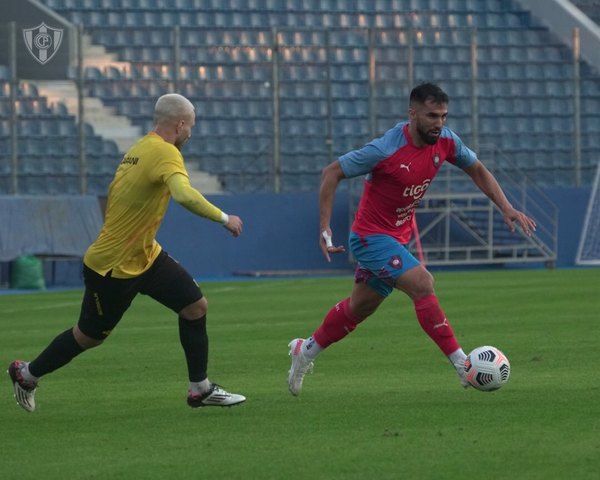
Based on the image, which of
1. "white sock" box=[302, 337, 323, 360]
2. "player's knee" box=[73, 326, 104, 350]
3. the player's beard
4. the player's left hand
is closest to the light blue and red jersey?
the player's beard

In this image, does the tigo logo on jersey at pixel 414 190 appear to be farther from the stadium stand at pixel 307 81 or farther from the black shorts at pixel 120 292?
the stadium stand at pixel 307 81

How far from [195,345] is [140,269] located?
0.57 metres

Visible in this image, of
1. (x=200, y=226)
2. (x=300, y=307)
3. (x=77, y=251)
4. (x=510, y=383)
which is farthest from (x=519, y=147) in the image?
(x=510, y=383)

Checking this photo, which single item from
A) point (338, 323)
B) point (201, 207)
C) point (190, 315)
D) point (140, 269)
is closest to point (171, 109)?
point (201, 207)

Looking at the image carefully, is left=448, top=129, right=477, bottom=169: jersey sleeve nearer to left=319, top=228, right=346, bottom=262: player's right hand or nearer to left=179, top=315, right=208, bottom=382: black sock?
left=319, top=228, right=346, bottom=262: player's right hand

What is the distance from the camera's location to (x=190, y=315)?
9094 mm

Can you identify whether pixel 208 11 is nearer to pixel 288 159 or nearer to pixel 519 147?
pixel 288 159

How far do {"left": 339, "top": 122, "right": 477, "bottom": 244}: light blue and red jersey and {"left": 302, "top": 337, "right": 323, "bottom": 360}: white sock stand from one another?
2.66ft

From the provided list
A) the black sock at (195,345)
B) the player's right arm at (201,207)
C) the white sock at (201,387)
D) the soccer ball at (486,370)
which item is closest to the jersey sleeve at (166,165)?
the player's right arm at (201,207)

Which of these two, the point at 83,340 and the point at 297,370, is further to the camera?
the point at 297,370

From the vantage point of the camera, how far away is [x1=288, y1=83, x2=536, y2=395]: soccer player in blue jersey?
30.1 ft

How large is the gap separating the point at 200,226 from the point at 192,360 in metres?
19.9

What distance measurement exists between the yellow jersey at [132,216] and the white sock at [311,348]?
1.33 m

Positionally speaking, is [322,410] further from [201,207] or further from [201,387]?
[201,207]
